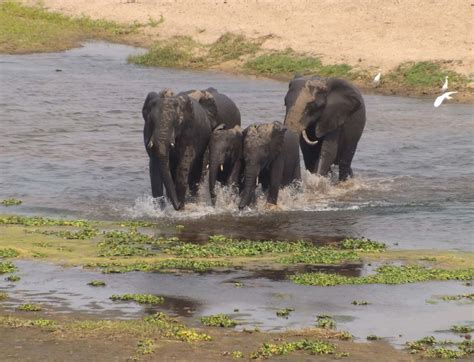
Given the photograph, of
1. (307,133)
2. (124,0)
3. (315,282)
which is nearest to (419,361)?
(315,282)

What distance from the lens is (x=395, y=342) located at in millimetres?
10672

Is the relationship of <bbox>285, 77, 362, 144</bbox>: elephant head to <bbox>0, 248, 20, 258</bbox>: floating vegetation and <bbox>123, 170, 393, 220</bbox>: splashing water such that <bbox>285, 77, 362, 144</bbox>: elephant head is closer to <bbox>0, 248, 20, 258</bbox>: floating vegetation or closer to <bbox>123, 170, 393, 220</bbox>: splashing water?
<bbox>123, 170, 393, 220</bbox>: splashing water

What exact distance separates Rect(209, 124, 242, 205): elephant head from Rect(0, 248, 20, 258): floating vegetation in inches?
157

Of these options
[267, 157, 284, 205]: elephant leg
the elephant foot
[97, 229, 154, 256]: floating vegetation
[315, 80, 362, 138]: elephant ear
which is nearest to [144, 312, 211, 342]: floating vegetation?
[97, 229, 154, 256]: floating vegetation

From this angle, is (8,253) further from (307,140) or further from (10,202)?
(307,140)

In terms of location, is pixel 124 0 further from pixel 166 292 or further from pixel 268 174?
pixel 166 292

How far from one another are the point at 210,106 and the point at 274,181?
59.7 inches

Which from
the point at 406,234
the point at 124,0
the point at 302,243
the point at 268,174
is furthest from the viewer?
the point at 124,0

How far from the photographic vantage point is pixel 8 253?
13789 millimetres

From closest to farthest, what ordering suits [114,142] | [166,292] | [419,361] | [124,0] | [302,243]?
[419,361] < [166,292] < [302,243] < [114,142] < [124,0]

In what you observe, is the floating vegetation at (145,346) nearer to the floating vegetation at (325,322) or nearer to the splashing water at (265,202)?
the floating vegetation at (325,322)

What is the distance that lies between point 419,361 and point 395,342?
55 cm

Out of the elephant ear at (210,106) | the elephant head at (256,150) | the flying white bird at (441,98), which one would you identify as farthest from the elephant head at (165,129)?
the flying white bird at (441,98)

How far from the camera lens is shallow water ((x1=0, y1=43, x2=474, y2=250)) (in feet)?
55.4
